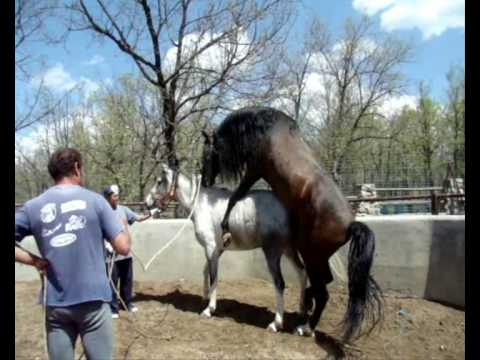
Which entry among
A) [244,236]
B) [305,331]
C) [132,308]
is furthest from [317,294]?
[132,308]

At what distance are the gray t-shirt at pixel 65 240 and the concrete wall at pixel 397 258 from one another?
4736mm

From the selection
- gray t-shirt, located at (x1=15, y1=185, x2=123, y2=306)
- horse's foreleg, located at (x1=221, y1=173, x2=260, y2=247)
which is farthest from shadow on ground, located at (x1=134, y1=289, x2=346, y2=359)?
gray t-shirt, located at (x1=15, y1=185, x2=123, y2=306)

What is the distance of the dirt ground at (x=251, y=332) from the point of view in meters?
4.36

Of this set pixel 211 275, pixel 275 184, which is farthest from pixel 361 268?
pixel 211 275

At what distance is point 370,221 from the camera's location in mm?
6449

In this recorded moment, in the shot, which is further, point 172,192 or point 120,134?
point 120,134

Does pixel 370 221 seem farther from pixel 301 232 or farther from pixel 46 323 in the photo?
pixel 46 323

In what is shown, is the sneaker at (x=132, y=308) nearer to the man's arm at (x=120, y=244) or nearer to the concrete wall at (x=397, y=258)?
the concrete wall at (x=397, y=258)

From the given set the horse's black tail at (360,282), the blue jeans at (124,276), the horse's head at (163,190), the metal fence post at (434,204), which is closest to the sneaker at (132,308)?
the blue jeans at (124,276)

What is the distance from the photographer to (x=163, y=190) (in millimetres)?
6152

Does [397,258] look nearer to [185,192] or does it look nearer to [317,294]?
[317,294]

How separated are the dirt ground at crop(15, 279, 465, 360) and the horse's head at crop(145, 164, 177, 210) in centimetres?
148

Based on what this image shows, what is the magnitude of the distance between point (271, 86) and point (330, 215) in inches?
297

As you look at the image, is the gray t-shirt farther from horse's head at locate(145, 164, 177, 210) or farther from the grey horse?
horse's head at locate(145, 164, 177, 210)
